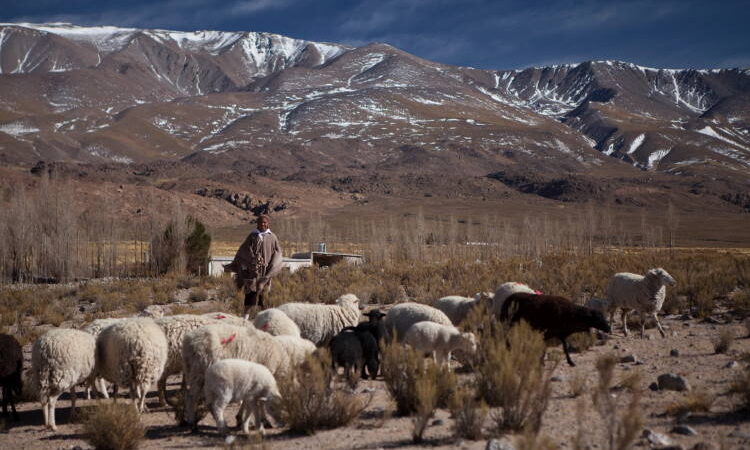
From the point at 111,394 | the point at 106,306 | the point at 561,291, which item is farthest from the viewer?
the point at 106,306

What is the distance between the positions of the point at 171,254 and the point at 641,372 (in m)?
24.3

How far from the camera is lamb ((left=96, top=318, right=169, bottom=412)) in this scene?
7.36m

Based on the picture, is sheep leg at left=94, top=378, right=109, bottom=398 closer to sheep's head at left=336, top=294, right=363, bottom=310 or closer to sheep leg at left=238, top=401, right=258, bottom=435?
sheep leg at left=238, top=401, right=258, bottom=435

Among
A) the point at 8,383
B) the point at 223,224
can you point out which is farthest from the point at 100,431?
the point at 223,224

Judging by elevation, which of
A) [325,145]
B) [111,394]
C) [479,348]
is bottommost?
[111,394]

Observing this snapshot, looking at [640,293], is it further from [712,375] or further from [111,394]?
[111,394]

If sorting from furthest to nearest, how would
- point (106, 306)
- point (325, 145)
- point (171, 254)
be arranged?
point (325, 145), point (171, 254), point (106, 306)

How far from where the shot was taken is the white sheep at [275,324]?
28.5 feet

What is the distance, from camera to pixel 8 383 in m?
7.92

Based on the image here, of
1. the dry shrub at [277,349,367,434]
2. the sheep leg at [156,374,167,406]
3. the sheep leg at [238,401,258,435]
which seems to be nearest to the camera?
the dry shrub at [277,349,367,434]

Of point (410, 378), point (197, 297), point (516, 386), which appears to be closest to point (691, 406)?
point (516, 386)

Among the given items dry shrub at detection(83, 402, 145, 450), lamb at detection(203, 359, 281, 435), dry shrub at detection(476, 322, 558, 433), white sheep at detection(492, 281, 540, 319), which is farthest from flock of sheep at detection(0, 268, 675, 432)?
dry shrub at detection(476, 322, 558, 433)

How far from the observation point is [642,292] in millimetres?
11344

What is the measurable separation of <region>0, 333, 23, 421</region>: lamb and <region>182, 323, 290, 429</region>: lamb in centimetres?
241
